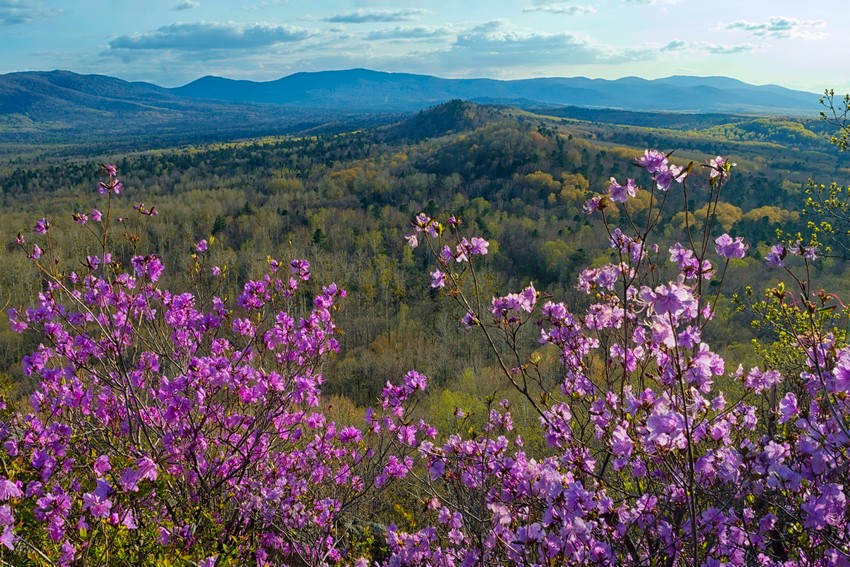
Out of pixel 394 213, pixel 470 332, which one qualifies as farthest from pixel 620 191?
pixel 394 213

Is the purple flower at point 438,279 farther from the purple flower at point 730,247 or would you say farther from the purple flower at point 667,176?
the purple flower at point 730,247

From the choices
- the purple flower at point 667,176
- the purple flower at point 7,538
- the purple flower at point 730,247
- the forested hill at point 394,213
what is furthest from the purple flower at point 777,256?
the forested hill at point 394,213

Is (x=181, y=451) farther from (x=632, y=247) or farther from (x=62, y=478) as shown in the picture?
(x=632, y=247)

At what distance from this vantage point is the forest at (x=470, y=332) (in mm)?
3299

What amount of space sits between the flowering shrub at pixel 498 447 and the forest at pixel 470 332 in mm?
39

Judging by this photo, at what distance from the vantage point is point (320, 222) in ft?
191

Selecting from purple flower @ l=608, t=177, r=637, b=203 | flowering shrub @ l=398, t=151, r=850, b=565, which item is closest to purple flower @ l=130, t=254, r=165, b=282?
flowering shrub @ l=398, t=151, r=850, b=565

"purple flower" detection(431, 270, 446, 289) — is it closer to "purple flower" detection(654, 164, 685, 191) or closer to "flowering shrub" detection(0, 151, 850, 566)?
"flowering shrub" detection(0, 151, 850, 566)

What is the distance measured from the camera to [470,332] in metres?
32.7

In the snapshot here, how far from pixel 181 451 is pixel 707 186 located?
4156 mm

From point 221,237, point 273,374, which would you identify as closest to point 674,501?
point 273,374

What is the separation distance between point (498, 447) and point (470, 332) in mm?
28098

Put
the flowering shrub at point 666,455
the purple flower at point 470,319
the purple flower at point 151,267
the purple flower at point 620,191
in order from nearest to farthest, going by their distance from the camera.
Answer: the flowering shrub at point 666,455
the purple flower at point 620,191
the purple flower at point 470,319
the purple flower at point 151,267

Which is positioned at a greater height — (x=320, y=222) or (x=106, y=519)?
(x=106, y=519)
